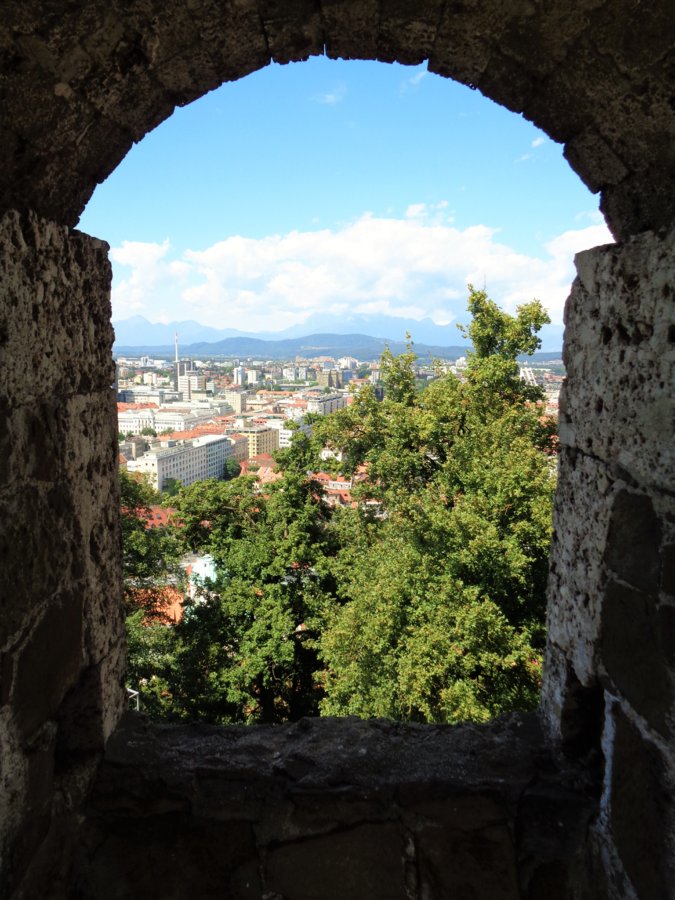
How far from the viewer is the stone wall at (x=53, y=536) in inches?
54.6


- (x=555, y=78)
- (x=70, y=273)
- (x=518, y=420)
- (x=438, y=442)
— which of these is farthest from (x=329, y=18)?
(x=438, y=442)

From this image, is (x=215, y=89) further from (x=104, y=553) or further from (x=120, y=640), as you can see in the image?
(x=120, y=640)

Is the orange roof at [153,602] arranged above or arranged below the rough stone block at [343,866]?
below

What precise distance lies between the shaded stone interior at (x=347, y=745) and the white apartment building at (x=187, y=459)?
4328cm

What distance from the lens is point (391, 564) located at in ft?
31.0

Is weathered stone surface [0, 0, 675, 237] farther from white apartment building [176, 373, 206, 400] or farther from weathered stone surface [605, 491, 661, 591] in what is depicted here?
white apartment building [176, 373, 206, 400]

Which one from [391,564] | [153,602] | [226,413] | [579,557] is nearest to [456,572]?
[391,564]

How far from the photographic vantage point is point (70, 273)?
1659mm

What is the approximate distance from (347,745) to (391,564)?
7.59 meters

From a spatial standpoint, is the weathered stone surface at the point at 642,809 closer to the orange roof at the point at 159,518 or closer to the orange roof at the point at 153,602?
the orange roof at the point at 153,602

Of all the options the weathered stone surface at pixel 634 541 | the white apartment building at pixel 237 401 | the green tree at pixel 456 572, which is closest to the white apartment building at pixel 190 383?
the white apartment building at pixel 237 401

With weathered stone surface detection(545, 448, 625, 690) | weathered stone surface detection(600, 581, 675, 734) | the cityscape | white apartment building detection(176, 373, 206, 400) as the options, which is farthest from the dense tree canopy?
white apartment building detection(176, 373, 206, 400)

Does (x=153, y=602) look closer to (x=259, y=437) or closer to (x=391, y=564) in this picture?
(x=391, y=564)

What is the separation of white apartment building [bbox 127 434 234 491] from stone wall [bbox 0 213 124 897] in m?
43.1
